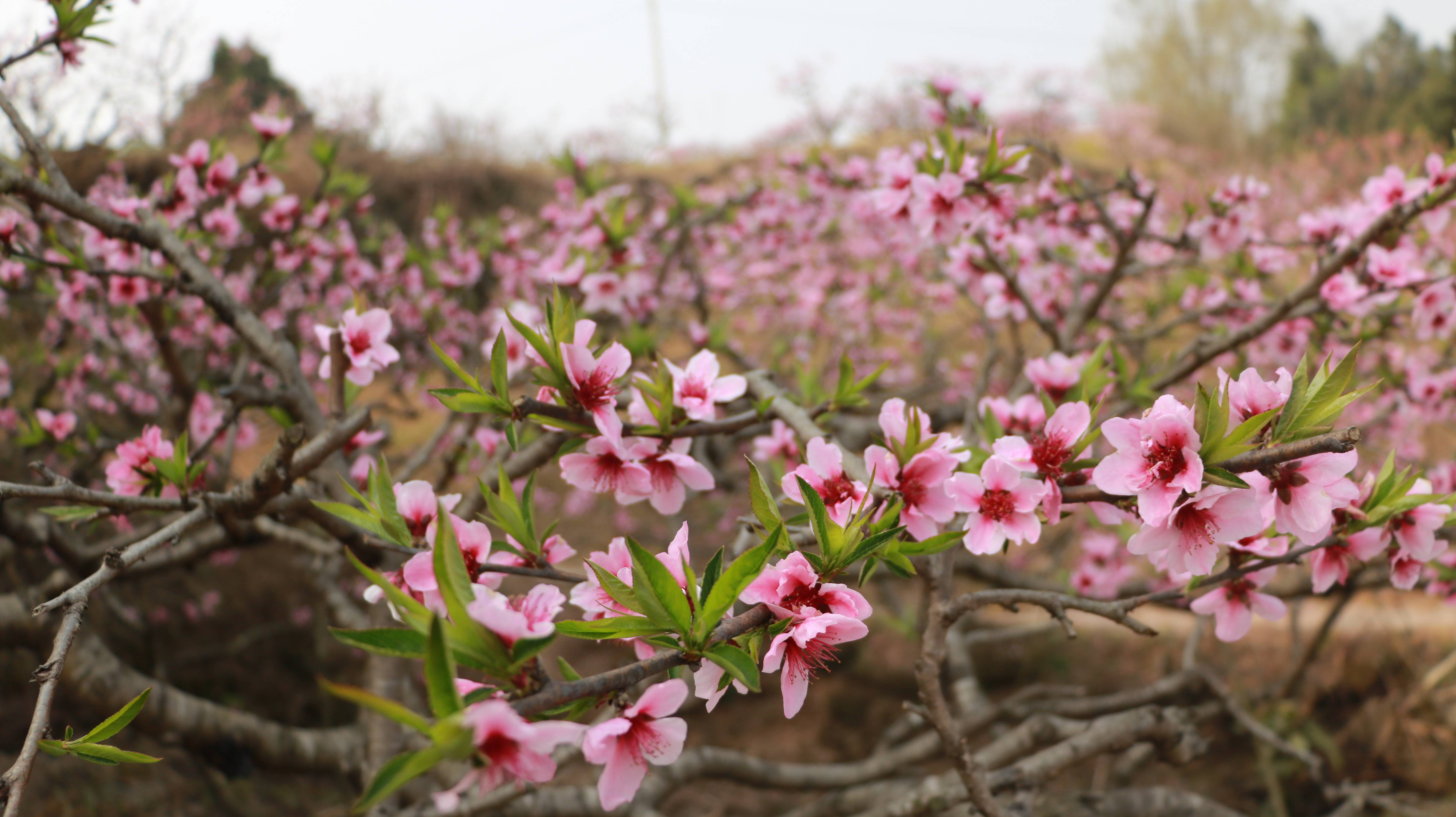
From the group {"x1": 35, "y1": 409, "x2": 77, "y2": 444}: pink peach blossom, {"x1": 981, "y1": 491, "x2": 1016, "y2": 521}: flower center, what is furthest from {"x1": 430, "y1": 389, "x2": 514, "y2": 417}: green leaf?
{"x1": 35, "y1": 409, "x2": 77, "y2": 444}: pink peach blossom

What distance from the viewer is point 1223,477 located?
845 mm

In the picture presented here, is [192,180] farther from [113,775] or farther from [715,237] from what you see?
[715,237]

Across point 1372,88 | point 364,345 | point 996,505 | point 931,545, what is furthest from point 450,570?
point 1372,88

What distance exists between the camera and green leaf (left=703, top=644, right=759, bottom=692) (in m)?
0.72

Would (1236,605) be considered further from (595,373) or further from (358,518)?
(358,518)

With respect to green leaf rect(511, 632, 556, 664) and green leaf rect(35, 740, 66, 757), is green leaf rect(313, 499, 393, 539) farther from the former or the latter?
green leaf rect(511, 632, 556, 664)

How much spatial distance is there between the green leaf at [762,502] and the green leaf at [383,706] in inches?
16.2

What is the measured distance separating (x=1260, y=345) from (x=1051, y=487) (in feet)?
9.84

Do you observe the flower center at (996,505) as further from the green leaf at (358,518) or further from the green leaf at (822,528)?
the green leaf at (358,518)

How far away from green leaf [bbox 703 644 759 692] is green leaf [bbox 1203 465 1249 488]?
562 mm

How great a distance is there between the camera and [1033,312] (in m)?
2.63

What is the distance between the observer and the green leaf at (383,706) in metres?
0.50

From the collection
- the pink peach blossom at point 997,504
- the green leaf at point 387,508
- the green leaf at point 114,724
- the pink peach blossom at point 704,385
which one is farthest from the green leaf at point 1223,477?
the green leaf at point 114,724

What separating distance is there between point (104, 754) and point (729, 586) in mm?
750
